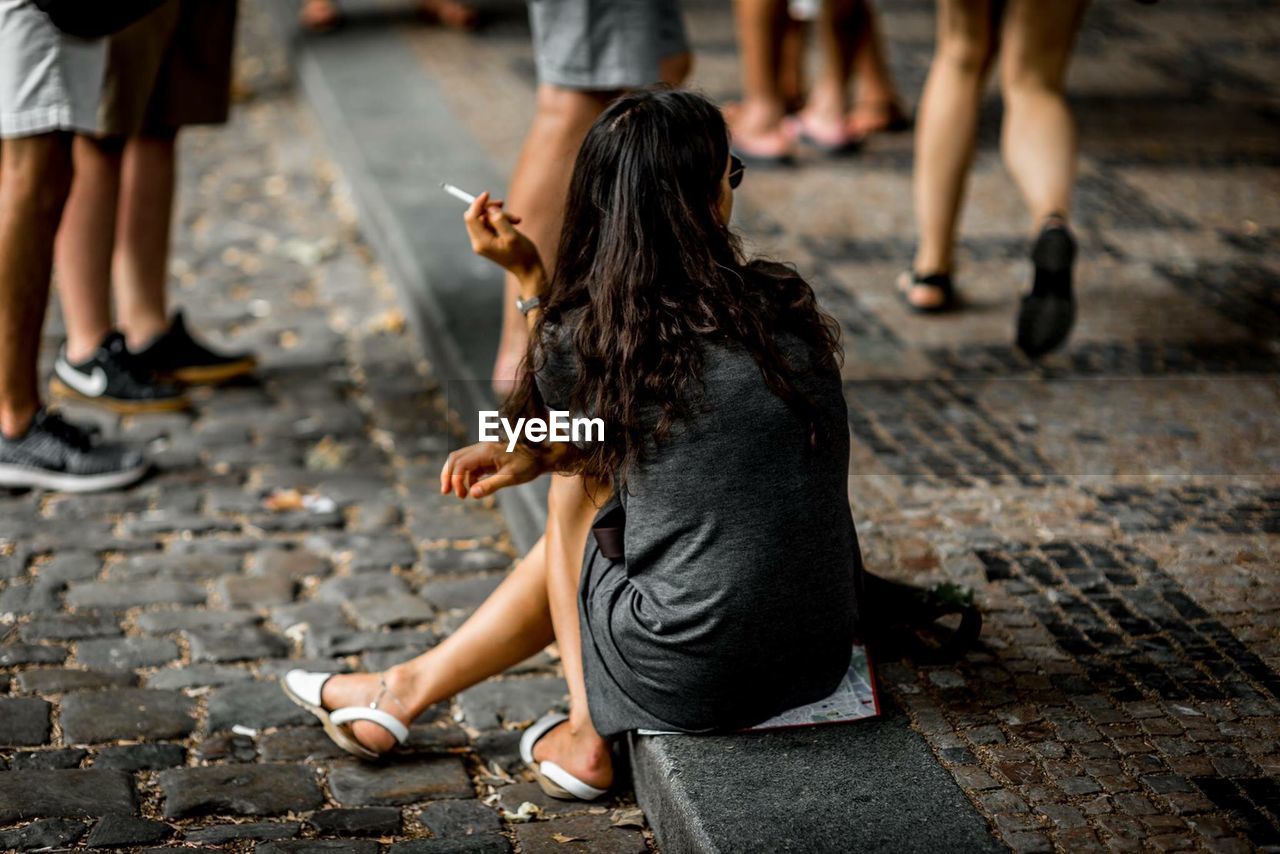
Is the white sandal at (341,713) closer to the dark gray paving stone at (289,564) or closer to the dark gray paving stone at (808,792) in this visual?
the dark gray paving stone at (808,792)

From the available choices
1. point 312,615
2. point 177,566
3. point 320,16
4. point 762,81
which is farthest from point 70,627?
point 320,16

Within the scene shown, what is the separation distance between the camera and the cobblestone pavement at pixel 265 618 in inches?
110

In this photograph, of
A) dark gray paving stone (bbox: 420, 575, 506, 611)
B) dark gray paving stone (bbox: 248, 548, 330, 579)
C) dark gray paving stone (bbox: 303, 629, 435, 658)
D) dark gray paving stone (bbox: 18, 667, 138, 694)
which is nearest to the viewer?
dark gray paving stone (bbox: 18, 667, 138, 694)

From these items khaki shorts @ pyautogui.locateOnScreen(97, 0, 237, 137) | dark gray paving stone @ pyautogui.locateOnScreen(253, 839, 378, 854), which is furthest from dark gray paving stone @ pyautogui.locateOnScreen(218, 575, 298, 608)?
khaki shorts @ pyautogui.locateOnScreen(97, 0, 237, 137)

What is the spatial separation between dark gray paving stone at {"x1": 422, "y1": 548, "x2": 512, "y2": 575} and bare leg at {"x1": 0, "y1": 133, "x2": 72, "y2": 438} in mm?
1147

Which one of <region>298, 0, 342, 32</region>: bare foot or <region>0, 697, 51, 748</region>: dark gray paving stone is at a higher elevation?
<region>0, 697, 51, 748</region>: dark gray paving stone

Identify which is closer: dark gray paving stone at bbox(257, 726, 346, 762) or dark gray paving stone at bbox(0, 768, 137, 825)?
dark gray paving stone at bbox(0, 768, 137, 825)

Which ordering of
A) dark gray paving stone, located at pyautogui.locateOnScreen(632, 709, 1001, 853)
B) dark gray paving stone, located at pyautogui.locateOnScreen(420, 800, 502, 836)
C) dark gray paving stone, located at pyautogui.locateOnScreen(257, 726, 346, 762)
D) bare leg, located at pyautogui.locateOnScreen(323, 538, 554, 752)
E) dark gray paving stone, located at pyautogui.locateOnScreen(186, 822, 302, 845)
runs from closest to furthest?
dark gray paving stone, located at pyautogui.locateOnScreen(632, 709, 1001, 853), dark gray paving stone, located at pyautogui.locateOnScreen(186, 822, 302, 845), dark gray paving stone, located at pyautogui.locateOnScreen(420, 800, 502, 836), bare leg, located at pyautogui.locateOnScreen(323, 538, 554, 752), dark gray paving stone, located at pyautogui.locateOnScreen(257, 726, 346, 762)

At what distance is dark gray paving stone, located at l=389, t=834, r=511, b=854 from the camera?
106 inches

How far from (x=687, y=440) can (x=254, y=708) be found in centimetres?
123

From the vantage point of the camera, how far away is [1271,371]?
14.8ft

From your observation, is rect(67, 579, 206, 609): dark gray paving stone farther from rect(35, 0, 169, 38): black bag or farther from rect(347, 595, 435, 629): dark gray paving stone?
rect(35, 0, 169, 38): black bag

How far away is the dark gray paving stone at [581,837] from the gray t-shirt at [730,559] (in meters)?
0.23

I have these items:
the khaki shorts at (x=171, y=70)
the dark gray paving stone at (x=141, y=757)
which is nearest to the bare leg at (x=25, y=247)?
the khaki shorts at (x=171, y=70)
